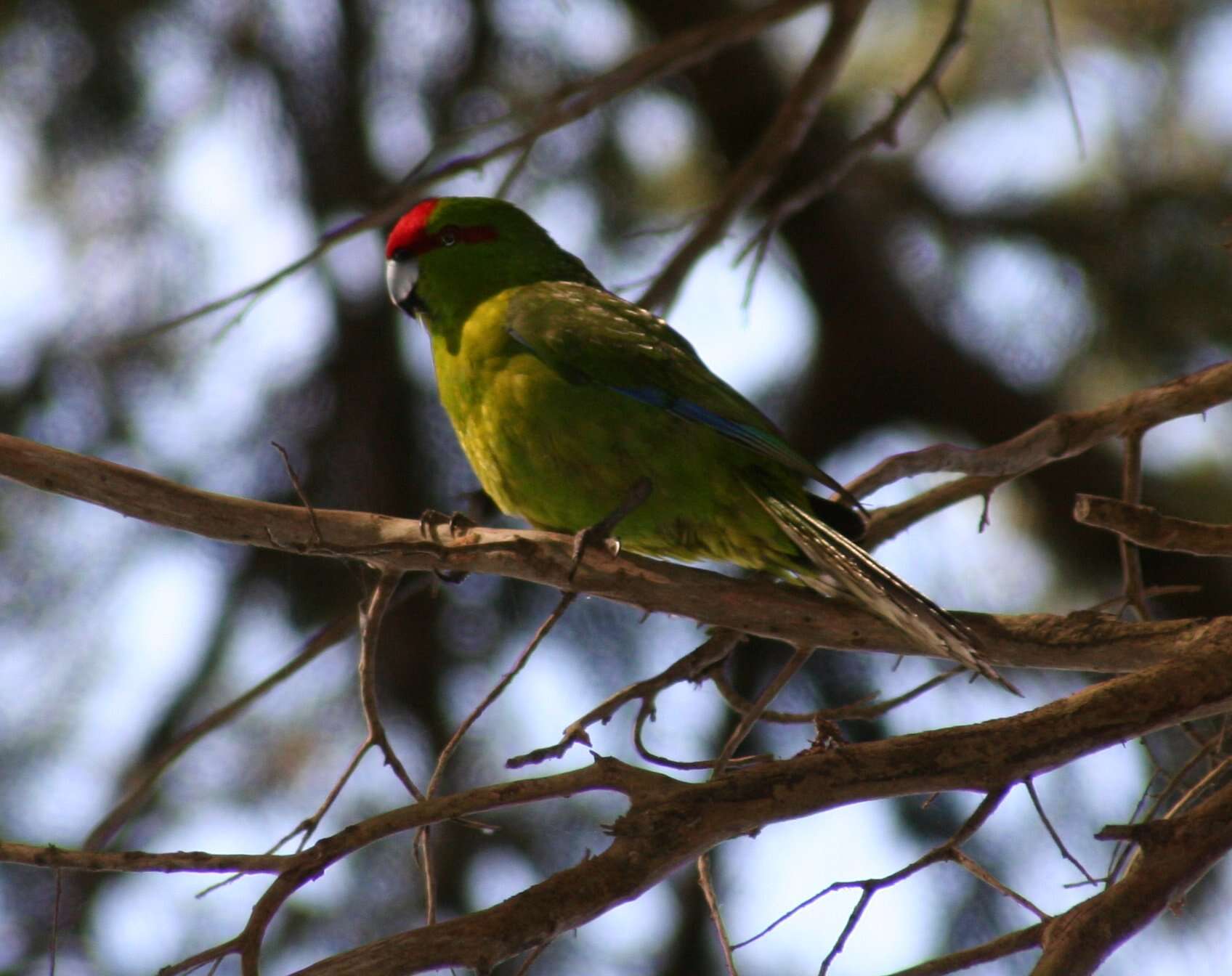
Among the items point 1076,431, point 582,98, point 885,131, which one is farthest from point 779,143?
point 1076,431

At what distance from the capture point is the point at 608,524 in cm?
270

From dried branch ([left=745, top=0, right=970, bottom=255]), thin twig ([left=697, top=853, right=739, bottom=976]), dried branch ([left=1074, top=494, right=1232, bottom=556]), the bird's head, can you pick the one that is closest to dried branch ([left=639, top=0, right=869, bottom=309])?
dried branch ([left=745, top=0, right=970, bottom=255])

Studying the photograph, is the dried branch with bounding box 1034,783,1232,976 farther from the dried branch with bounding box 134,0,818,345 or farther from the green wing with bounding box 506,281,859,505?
the dried branch with bounding box 134,0,818,345

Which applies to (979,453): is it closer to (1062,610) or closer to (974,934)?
(1062,610)

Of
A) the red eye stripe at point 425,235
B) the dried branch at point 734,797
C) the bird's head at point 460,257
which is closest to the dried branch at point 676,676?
the dried branch at point 734,797

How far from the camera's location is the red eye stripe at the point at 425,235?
3.53 meters

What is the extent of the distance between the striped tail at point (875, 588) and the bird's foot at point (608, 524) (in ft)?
0.90

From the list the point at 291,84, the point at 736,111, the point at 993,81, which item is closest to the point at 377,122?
the point at 291,84

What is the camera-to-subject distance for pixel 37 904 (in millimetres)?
4219

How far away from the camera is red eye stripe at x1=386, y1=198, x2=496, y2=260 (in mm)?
3533

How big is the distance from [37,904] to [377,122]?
303 cm

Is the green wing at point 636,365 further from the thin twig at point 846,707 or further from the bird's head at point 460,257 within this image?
the thin twig at point 846,707

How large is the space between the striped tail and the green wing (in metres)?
0.14

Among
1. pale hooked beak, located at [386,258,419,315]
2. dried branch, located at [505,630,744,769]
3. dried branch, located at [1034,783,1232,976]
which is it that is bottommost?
dried branch, located at [1034,783,1232,976]
